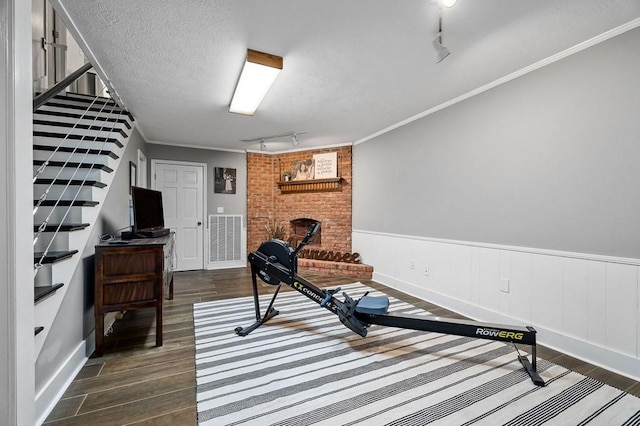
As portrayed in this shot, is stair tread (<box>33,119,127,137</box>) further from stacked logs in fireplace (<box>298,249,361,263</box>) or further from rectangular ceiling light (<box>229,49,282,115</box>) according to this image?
stacked logs in fireplace (<box>298,249,361,263</box>)

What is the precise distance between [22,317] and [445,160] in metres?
3.69

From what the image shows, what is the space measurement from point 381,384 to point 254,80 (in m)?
2.73

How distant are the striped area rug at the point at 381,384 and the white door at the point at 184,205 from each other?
10.1ft

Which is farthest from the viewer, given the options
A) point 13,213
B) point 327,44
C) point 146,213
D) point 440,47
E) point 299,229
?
point 299,229

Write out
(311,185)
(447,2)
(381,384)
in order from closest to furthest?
(447,2)
(381,384)
(311,185)

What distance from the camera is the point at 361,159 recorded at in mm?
4973

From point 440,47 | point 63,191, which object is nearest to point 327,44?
point 440,47

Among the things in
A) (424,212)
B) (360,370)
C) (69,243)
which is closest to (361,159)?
(424,212)

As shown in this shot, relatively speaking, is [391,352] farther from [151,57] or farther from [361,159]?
[361,159]

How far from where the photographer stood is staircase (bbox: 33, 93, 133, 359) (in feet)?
5.34

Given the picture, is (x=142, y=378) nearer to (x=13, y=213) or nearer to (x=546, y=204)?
(x=13, y=213)

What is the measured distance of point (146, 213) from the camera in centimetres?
292

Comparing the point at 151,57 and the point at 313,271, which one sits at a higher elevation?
the point at 151,57

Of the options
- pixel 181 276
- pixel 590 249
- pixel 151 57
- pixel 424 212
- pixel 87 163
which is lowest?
pixel 181 276
